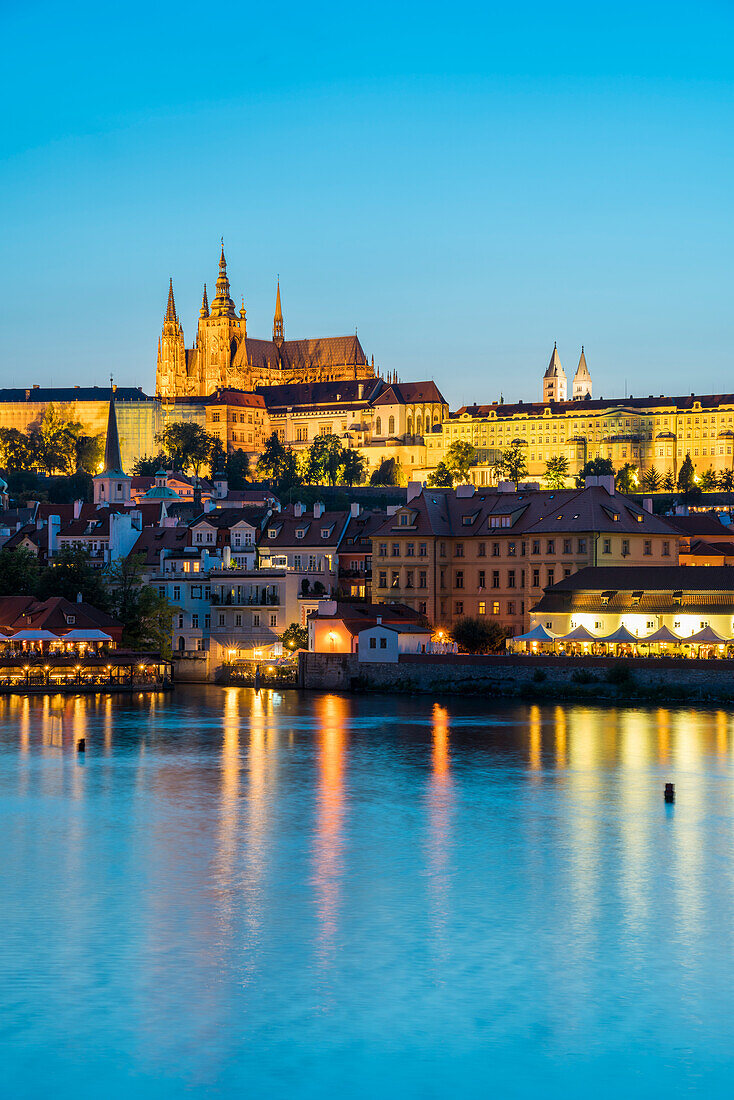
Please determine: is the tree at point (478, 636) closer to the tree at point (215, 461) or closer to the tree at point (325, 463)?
the tree at point (325, 463)

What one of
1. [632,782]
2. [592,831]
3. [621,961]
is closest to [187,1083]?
[621,961]

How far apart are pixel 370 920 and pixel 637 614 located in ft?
127

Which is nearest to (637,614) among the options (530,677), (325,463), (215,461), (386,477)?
(530,677)

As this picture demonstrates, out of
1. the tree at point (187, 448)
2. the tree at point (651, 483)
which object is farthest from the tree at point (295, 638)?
the tree at point (187, 448)

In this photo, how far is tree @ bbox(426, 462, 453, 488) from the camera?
586 feet

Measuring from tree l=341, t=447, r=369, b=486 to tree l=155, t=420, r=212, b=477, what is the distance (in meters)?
17.8

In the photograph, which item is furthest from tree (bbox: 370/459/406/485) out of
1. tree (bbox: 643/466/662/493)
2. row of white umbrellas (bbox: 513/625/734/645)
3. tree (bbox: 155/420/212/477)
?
row of white umbrellas (bbox: 513/625/734/645)

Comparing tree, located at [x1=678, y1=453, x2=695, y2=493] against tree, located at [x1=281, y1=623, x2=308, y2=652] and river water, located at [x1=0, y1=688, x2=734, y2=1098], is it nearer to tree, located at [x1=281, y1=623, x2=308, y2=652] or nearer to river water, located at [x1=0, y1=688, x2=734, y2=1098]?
tree, located at [x1=281, y1=623, x2=308, y2=652]

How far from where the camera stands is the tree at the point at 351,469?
606 ft

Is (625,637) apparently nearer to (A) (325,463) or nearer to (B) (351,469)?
(A) (325,463)

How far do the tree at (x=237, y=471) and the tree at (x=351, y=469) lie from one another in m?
12.1

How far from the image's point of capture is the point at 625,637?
62219 mm

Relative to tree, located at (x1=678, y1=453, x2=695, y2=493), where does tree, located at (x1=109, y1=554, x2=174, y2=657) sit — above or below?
below

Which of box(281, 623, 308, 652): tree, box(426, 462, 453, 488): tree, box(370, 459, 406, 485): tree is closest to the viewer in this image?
box(281, 623, 308, 652): tree
